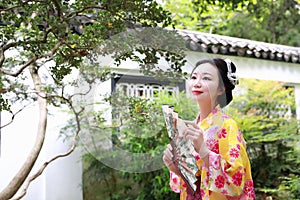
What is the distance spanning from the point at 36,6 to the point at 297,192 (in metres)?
3.06

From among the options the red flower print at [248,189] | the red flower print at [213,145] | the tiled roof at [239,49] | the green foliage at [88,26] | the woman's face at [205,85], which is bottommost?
the red flower print at [248,189]

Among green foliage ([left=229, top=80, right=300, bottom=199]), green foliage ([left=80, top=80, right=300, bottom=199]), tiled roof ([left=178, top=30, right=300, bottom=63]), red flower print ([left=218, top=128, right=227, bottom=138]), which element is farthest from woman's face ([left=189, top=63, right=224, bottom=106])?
green foliage ([left=229, top=80, right=300, bottom=199])

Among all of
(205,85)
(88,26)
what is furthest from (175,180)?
(88,26)

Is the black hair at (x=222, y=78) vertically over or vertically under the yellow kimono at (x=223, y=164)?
over

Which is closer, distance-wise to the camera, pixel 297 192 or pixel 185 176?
pixel 185 176

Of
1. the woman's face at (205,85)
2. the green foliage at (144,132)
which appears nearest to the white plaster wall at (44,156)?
the green foliage at (144,132)

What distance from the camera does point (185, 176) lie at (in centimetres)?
198

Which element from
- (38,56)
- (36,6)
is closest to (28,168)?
(38,56)

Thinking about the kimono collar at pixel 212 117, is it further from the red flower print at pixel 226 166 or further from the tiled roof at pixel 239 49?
the tiled roof at pixel 239 49

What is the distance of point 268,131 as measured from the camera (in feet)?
18.1

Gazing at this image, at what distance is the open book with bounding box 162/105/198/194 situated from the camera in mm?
1936

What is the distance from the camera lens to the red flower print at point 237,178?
194cm

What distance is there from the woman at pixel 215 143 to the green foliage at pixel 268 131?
2868mm

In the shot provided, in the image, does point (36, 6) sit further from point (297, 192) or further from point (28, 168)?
point (297, 192)
